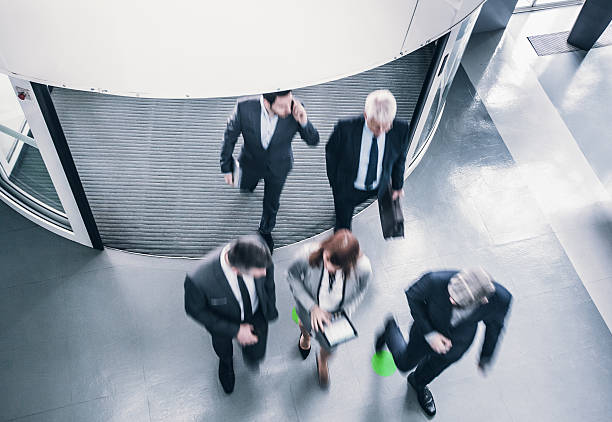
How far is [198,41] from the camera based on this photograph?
1.11 m

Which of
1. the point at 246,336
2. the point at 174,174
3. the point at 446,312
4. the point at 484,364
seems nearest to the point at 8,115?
the point at 174,174

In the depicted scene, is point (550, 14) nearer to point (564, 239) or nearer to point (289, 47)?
point (564, 239)

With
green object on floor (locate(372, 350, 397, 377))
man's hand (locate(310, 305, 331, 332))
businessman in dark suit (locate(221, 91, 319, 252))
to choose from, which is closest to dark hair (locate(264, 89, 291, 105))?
businessman in dark suit (locate(221, 91, 319, 252))

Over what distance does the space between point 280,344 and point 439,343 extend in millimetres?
1286

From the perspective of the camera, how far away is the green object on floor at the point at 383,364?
13.5 feet

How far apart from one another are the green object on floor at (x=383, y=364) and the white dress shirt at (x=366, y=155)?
1207 mm

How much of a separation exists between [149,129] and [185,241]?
1.23m

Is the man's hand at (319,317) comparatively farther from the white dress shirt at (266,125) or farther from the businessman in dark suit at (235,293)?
the white dress shirt at (266,125)

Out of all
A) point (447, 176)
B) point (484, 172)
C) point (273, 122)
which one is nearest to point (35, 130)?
point (273, 122)

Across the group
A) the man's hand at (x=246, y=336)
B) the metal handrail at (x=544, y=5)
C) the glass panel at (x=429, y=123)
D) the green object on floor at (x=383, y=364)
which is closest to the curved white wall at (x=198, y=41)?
the man's hand at (x=246, y=336)

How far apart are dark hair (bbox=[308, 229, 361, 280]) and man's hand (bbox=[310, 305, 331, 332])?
13.9 inches

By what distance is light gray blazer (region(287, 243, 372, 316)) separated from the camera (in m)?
3.31

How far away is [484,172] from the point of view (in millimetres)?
5230

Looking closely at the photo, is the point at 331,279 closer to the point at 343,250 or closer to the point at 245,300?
the point at 343,250
